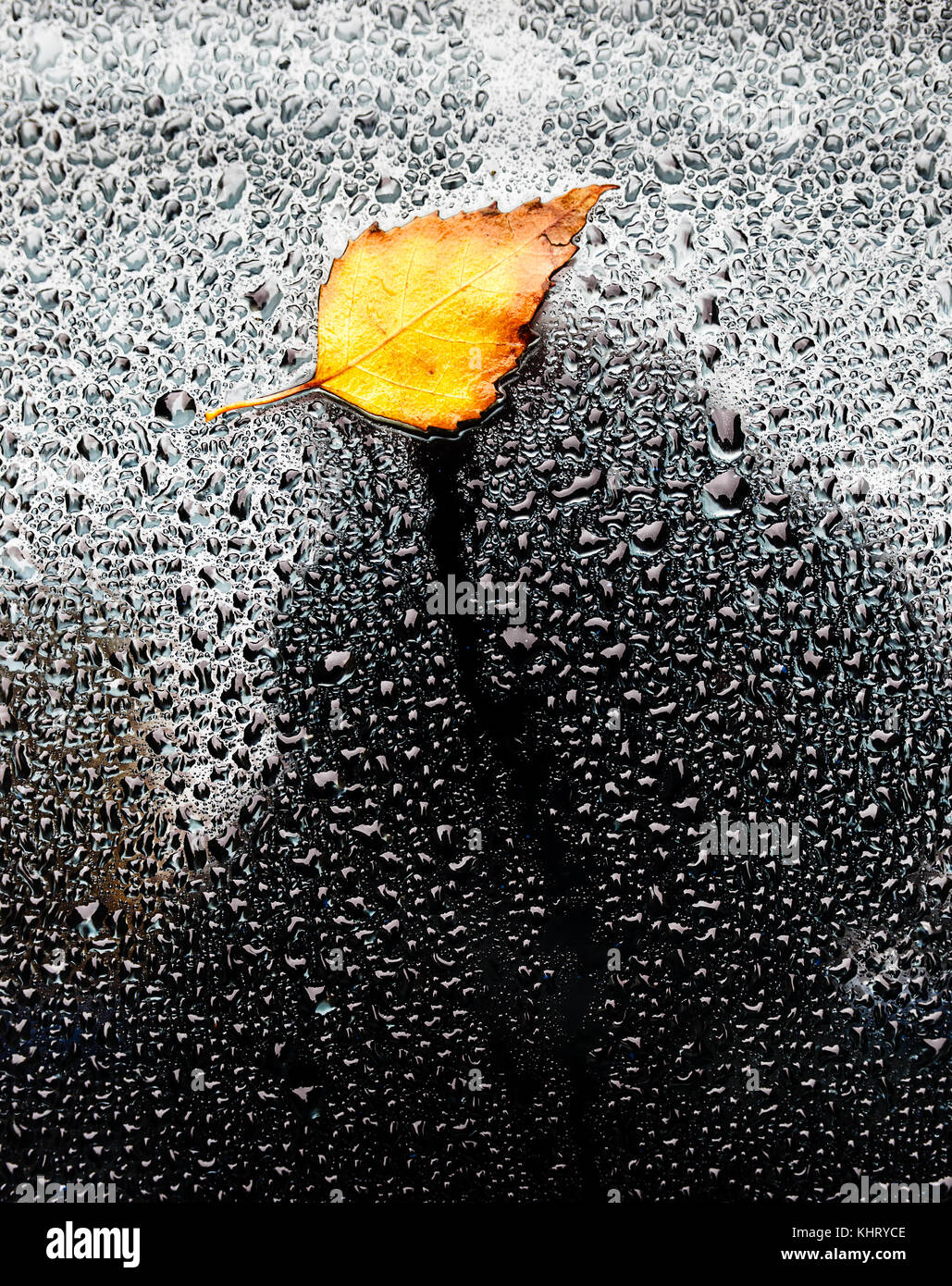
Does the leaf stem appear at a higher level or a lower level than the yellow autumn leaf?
lower

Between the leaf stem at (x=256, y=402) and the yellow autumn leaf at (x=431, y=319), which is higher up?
the yellow autumn leaf at (x=431, y=319)

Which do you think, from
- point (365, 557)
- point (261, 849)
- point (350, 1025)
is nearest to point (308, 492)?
point (365, 557)

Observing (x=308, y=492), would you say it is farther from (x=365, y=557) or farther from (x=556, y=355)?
(x=556, y=355)

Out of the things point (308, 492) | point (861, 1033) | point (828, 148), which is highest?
point (828, 148)

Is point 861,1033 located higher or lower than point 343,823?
lower
